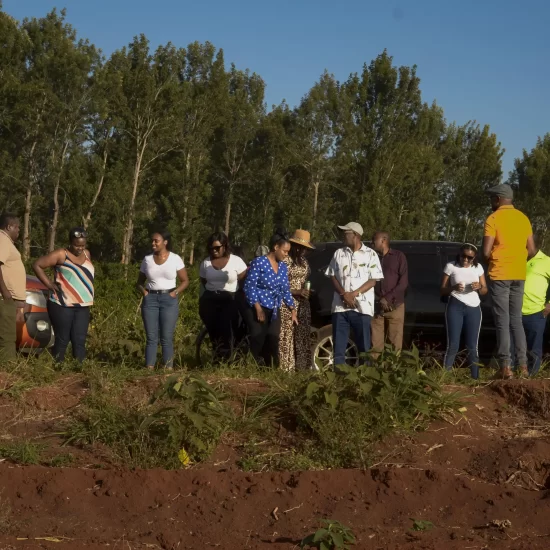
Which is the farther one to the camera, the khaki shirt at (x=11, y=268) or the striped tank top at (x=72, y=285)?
the striped tank top at (x=72, y=285)

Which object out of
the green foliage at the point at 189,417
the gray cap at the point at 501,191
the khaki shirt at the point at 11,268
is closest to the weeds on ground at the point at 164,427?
the green foliage at the point at 189,417

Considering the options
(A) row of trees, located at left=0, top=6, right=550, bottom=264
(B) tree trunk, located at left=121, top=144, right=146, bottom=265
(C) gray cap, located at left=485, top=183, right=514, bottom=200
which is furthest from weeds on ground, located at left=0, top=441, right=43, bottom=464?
(B) tree trunk, located at left=121, top=144, right=146, bottom=265

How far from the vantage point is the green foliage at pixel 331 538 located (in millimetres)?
4180

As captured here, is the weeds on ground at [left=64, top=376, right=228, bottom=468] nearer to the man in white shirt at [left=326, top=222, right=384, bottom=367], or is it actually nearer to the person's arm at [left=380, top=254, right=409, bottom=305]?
the man in white shirt at [left=326, top=222, right=384, bottom=367]

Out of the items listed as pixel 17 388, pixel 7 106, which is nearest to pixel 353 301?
pixel 17 388

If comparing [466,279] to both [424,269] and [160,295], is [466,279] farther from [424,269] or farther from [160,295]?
[160,295]

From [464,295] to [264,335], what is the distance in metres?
1.95

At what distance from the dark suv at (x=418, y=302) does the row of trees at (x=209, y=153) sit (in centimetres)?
2739

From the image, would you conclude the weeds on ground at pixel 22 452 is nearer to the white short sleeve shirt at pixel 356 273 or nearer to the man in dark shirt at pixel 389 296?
the white short sleeve shirt at pixel 356 273

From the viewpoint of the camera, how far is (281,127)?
46.7 m

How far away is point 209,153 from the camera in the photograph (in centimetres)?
4734

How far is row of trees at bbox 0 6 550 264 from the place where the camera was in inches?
1460

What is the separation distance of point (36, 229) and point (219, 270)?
117 feet

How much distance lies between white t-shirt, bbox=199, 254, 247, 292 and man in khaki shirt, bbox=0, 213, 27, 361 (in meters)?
1.94
